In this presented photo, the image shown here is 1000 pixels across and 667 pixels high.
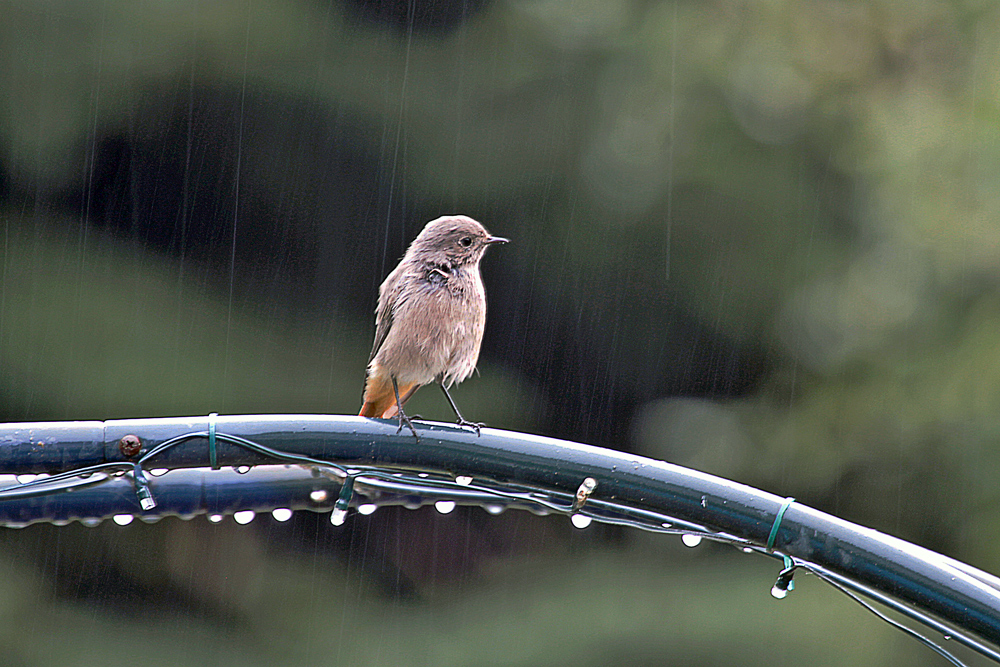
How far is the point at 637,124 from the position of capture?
7664 mm

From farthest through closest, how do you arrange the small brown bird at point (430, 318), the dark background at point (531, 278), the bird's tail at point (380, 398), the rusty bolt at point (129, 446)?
the dark background at point (531, 278), the bird's tail at point (380, 398), the small brown bird at point (430, 318), the rusty bolt at point (129, 446)

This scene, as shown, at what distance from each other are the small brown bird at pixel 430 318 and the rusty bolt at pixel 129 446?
1782 mm

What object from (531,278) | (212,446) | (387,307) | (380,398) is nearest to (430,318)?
(387,307)

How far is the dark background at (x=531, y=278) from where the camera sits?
7102mm

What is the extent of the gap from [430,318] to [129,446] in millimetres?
1909

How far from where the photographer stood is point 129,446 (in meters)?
2.45

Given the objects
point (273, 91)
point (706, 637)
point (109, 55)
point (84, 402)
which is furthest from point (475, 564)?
point (109, 55)

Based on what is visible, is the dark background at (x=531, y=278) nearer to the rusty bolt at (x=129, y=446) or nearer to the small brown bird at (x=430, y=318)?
the small brown bird at (x=430, y=318)

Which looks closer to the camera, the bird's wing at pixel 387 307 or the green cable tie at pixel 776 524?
the green cable tie at pixel 776 524

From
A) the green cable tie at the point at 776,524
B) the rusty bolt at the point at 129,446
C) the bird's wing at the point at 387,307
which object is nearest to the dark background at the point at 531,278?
the bird's wing at the point at 387,307

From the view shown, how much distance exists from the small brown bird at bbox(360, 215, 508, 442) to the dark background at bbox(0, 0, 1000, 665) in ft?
9.86

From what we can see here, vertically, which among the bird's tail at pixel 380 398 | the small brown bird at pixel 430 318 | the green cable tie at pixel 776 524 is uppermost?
the small brown bird at pixel 430 318

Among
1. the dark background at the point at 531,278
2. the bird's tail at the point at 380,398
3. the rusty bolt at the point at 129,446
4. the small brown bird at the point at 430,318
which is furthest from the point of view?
the dark background at the point at 531,278

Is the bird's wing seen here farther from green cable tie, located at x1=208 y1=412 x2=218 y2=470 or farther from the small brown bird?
green cable tie, located at x1=208 y1=412 x2=218 y2=470
